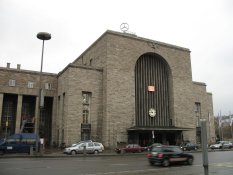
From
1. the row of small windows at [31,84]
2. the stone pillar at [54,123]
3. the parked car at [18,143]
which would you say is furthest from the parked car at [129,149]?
the row of small windows at [31,84]

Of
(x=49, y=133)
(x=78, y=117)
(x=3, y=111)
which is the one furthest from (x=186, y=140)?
(x=3, y=111)

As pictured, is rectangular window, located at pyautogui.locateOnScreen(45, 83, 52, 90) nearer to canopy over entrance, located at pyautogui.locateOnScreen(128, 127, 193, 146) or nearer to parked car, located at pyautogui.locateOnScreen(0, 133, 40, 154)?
canopy over entrance, located at pyautogui.locateOnScreen(128, 127, 193, 146)

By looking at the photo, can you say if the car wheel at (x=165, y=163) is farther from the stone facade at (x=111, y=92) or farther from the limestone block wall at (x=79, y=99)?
the limestone block wall at (x=79, y=99)

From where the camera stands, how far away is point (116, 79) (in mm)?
44938

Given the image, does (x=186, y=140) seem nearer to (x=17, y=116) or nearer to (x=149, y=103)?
(x=149, y=103)

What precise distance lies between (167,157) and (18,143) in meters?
19.1

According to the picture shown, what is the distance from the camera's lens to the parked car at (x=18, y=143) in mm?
30409

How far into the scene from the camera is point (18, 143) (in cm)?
3142

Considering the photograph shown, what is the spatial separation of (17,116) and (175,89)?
90.2 feet

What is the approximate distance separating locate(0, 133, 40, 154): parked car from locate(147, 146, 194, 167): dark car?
1626 centimetres

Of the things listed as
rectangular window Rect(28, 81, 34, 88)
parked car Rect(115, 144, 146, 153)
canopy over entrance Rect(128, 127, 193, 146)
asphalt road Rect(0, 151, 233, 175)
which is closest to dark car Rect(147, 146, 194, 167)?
asphalt road Rect(0, 151, 233, 175)

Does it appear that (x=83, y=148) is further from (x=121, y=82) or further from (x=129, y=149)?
(x=121, y=82)

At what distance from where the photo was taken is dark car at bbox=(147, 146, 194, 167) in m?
18.6

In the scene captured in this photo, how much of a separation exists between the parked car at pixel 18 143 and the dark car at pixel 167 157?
53.4 ft
